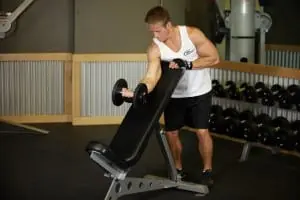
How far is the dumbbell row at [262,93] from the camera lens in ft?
12.8

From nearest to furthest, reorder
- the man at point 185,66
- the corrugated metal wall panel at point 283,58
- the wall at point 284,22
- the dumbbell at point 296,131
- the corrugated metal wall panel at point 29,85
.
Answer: the man at point 185,66 < the dumbbell at point 296,131 < the corrugated metal wall panel at point 29,85 < the corrugated metal wall panel at point 283,58 < the wall at point 284,22

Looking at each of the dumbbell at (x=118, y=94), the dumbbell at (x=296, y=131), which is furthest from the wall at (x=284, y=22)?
the dumbbell at (x=118, y=94)

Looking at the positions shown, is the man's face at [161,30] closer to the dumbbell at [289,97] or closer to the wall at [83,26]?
the dumbbell at [289,97]

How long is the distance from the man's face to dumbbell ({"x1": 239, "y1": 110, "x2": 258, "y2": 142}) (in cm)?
129

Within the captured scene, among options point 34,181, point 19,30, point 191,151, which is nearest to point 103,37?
point 19,30

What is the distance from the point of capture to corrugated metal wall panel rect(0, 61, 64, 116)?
17.4 feet

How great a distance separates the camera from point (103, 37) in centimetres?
525

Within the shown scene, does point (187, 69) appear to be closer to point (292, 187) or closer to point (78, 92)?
point (292, 187)

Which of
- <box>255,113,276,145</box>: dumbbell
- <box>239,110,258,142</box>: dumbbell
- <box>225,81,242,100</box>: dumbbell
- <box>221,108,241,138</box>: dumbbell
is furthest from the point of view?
<box>225,81,242,100</box>: dumbbell

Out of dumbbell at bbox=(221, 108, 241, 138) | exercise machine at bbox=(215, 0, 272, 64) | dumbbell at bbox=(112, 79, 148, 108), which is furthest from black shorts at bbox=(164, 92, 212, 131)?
exercise machine at bbox=(215, 0, 272, 64)

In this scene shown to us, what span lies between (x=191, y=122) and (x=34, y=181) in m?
1.06

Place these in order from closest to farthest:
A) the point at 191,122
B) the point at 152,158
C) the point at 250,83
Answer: the point at 191,122 → the point at 152,158 → the point at 250,83

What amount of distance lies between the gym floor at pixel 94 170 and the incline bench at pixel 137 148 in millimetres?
129

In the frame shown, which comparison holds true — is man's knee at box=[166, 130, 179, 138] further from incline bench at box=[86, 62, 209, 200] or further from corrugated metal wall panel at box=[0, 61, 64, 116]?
corrugated metal wall panel at box=[0, 61, 64, 116]
